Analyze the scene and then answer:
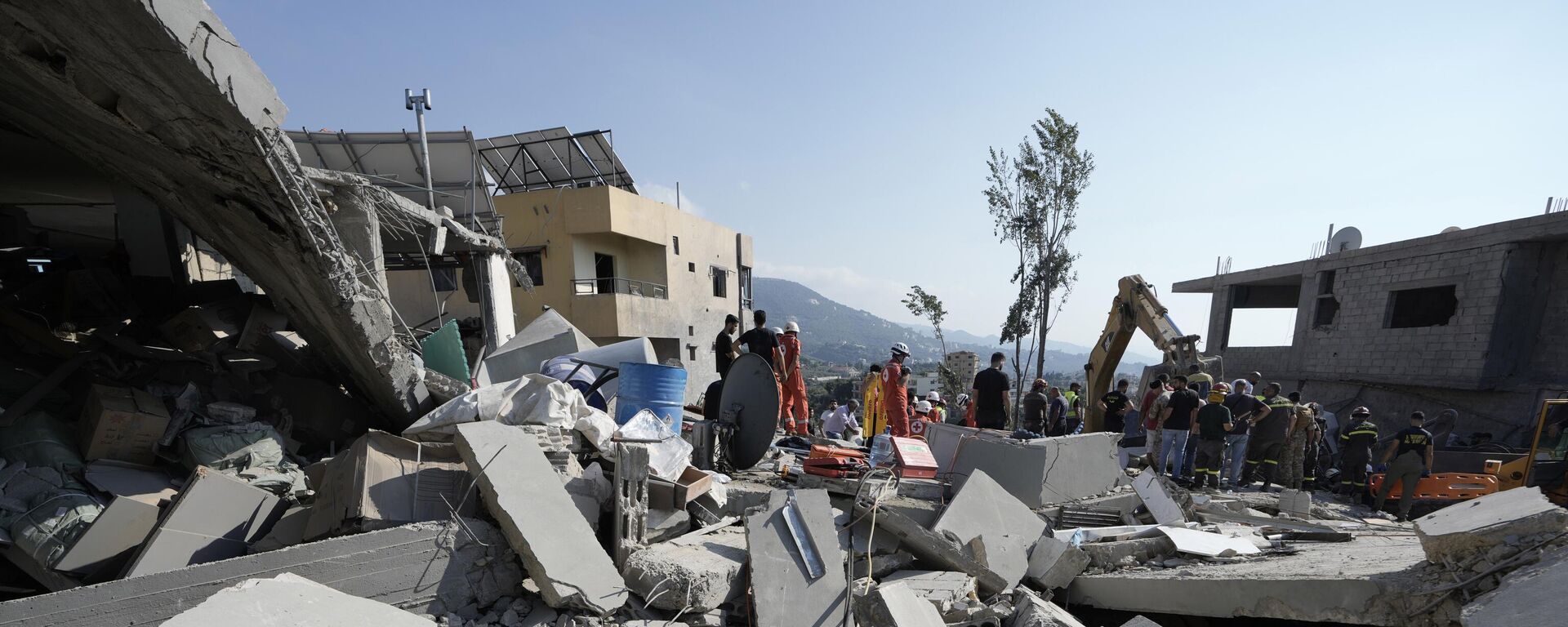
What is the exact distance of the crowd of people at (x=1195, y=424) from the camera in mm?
8055

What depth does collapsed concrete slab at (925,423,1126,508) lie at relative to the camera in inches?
223

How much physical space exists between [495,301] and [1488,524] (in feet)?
31.0

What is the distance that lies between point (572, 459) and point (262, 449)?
8.23 feet

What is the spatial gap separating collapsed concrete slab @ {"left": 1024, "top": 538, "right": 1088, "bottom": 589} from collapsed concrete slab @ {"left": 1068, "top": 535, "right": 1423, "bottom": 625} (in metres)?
0.10

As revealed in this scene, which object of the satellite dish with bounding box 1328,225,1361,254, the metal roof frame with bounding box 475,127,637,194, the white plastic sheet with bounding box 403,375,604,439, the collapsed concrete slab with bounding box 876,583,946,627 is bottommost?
the collapsed concrete slab with bounding box 876,583,946,627

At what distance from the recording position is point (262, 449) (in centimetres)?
507

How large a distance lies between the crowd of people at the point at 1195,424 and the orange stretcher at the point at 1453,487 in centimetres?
23

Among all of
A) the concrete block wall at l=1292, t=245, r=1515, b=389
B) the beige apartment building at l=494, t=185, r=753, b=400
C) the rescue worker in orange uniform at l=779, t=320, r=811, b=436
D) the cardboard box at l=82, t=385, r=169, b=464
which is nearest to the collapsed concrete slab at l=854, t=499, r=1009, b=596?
the rescue worker in orange uniform at l=779, t=320, r=811, b=436

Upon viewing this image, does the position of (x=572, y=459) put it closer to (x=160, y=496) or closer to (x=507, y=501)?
(x=507, y=501)

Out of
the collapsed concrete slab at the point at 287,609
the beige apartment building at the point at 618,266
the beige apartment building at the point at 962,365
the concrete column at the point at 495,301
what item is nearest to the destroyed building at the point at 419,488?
the collapsed concrete slab at the point at 287,609

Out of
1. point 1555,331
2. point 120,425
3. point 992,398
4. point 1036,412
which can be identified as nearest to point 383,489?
point 120,425

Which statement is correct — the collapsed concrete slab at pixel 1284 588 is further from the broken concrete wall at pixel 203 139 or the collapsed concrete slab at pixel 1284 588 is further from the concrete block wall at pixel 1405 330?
the concrete block wall at pixel 1405 330

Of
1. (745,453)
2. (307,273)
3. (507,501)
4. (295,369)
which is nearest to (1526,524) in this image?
(745,453)

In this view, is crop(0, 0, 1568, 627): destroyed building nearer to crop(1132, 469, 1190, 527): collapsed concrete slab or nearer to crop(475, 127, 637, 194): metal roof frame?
crop(1132, 469, 1190, 527): collapsed concrete slab
